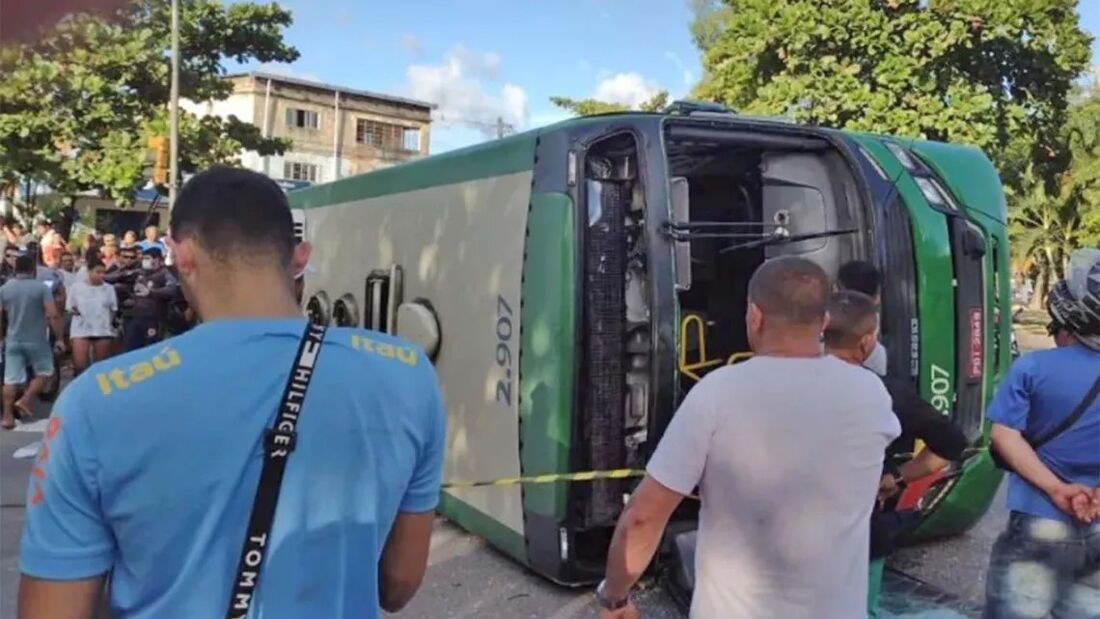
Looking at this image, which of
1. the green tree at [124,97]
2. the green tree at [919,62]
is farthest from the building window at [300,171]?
the green tree at [919,62]

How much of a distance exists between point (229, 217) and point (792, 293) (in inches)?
53.5

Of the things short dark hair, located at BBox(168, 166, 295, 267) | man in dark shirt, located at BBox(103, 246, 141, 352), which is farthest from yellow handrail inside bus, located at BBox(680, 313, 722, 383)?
man in dark shirt, located at BBox(103, 246, 141, 352)

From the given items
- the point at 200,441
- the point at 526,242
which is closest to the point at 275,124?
the point at 526,242

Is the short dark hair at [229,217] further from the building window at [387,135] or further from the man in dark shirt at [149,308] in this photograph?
the building window at [387,135]

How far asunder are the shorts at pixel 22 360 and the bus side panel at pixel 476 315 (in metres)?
4.57

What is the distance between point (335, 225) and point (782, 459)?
6.02m

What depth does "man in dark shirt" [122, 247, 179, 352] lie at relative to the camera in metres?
9.80

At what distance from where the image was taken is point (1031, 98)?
17812 millimetres

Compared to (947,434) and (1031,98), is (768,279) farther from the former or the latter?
(1031,98)

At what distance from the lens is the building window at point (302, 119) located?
156ft

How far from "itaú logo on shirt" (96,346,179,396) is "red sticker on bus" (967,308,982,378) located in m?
4.55

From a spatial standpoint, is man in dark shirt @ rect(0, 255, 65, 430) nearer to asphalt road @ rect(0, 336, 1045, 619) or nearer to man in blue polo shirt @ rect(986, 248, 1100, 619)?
asphalt road @ rect(0, 336, 1045, 619)

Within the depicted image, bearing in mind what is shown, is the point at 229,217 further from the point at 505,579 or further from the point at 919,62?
the point at 919,62

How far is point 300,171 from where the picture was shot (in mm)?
48562
